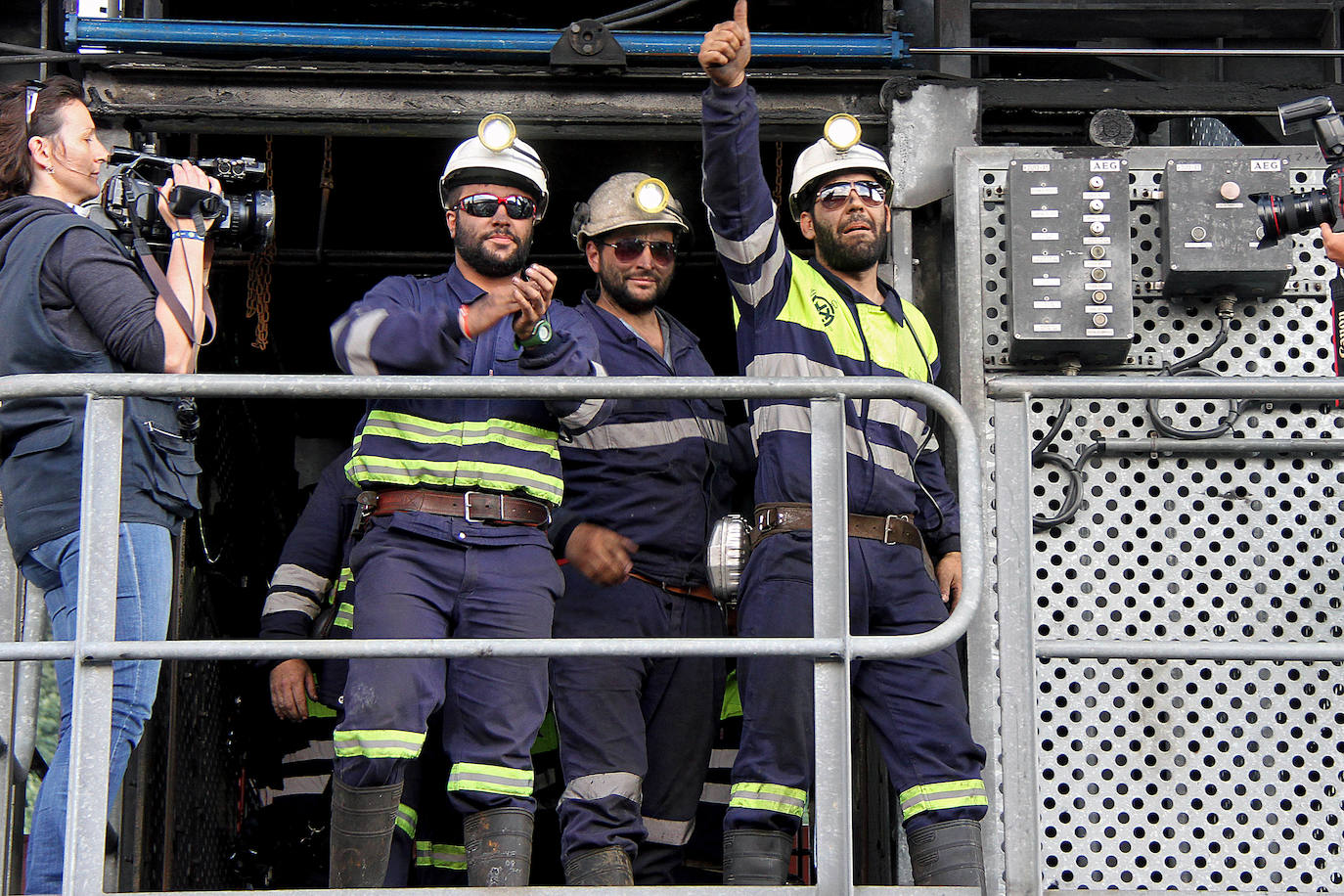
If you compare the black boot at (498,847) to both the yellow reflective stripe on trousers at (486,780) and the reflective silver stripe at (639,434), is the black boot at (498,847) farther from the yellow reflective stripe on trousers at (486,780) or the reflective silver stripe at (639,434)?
the reflective silver stripe at (639,434)

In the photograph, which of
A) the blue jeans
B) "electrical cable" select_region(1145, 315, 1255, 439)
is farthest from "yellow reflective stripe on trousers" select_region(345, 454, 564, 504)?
"electrical cable" select_region(1145, 315, 1255, 439)

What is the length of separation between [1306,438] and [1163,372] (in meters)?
0.50

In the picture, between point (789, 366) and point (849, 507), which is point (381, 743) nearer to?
point (849, 507)

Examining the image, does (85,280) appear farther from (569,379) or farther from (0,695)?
(569,379)

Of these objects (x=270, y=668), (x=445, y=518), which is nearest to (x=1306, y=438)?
(x=445, y=518)

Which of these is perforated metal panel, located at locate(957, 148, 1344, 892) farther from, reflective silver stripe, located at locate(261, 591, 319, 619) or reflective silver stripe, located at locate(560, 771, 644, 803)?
reflective silver stripe, located at locate(261, 591, 319, 619)

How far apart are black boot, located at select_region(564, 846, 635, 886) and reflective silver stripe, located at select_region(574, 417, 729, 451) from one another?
1.22m

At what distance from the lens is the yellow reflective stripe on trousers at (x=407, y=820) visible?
4840mm

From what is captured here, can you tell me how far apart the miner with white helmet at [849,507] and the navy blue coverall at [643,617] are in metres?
0.33

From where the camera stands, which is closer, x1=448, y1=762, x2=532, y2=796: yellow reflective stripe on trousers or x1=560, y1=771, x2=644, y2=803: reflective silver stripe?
x1=448, y1=762, x2=532, y2=796: yellow reflective stripe on trousers

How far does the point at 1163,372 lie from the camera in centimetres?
550

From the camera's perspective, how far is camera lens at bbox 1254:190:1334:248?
4.85 meters

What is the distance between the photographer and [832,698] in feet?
12.5

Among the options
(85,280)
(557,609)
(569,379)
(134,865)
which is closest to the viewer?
(569,379)
